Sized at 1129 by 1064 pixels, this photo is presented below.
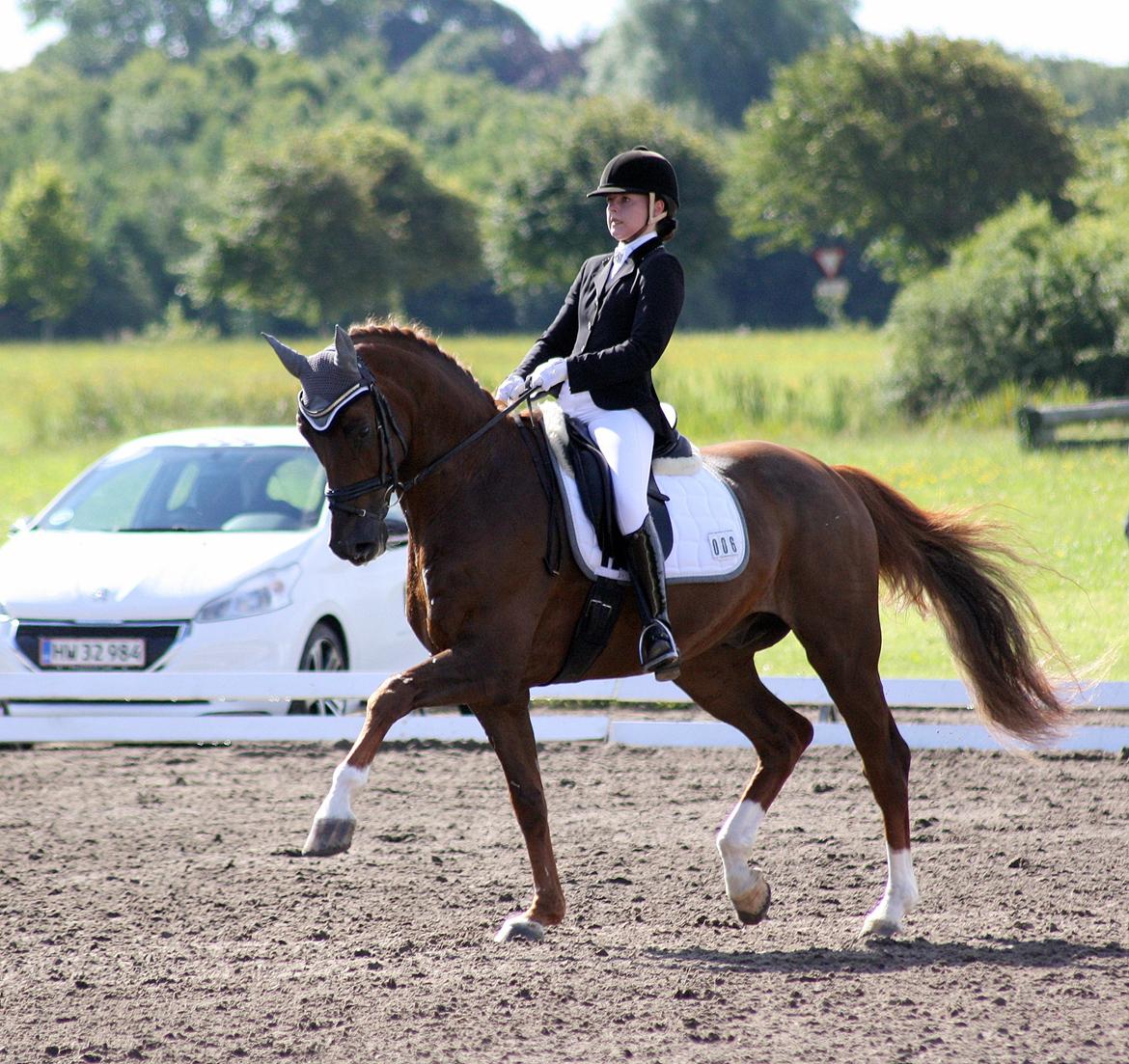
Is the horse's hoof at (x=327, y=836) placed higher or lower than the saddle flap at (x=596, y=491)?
lower

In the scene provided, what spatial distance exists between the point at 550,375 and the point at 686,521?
74 cm

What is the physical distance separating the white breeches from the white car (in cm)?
274

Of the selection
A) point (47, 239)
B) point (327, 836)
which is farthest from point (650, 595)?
point (47, 239)

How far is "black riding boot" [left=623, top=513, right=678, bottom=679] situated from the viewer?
18.2ft

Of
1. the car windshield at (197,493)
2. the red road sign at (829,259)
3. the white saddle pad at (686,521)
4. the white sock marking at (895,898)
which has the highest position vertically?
the red road sign at (829,259)

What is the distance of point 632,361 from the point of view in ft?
18.1

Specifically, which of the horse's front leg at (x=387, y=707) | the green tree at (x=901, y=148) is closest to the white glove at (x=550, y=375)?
the horse's front leg at (x=387, y=707)

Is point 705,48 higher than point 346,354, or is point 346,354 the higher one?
point 705,48

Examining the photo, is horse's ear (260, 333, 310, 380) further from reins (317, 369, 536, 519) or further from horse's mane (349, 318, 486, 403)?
horse's mane (349, 318, 486, 403)

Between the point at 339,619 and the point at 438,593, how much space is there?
4.37 meters

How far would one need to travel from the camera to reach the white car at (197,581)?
9047 millimetres

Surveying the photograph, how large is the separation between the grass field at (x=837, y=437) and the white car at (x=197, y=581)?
143 centimetres

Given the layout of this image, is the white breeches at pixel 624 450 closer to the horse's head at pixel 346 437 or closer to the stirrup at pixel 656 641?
the stirrup at pixel 656 641

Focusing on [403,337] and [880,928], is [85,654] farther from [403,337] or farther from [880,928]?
[880,928]
